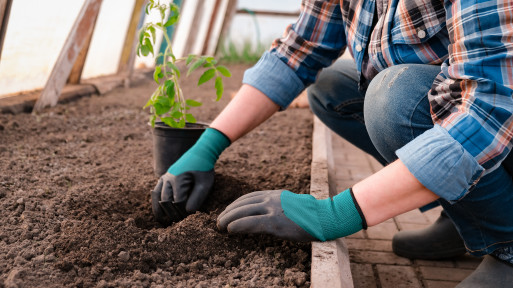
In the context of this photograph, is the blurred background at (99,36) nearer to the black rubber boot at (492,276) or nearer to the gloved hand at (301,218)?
the gloved hand at (301,218)

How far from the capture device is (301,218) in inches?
55.6

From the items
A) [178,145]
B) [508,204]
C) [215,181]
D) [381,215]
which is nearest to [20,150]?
[178,145]

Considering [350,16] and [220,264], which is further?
[350,16]

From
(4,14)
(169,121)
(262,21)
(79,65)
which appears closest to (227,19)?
(262,21)

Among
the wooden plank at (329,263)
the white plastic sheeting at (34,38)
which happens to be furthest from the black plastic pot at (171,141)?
the white plastic sheeting at (34,38)

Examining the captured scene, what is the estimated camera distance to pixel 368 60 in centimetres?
178

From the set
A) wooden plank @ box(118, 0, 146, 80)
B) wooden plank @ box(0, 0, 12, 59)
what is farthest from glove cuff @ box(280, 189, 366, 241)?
wooden plank @ box(118, 0, 146, 80)

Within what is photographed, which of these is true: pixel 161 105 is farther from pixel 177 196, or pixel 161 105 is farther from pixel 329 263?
pixel 329 263

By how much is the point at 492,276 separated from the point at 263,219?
29.3 inches

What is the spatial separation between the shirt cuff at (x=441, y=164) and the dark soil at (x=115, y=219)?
41cm

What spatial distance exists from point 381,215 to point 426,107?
0.37 metres

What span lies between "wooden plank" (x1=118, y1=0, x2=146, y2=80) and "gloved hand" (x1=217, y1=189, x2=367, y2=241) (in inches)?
140

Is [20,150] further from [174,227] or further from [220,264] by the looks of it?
[220,264]

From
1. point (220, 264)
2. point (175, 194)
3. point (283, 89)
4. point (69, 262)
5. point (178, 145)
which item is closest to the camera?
point (69, 262)
